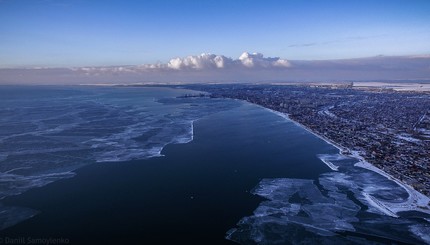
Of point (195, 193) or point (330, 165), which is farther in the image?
point (330, 165)

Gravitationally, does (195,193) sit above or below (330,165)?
below

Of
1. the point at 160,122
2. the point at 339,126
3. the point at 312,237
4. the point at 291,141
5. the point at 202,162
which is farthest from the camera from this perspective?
the point at 160,122

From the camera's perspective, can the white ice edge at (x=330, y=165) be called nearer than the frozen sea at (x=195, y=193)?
No

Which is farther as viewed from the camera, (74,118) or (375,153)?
(74,118)

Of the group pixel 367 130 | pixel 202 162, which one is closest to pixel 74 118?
pixel 202 162

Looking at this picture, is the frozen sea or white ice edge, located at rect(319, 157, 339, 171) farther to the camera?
white ice edge, located at rect(319, 157, 339, 171)

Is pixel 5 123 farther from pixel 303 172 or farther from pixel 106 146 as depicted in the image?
pixel 303 172

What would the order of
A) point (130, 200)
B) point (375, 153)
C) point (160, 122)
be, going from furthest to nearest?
point (160, 122) → point (375, 153) → point (130, 200)
